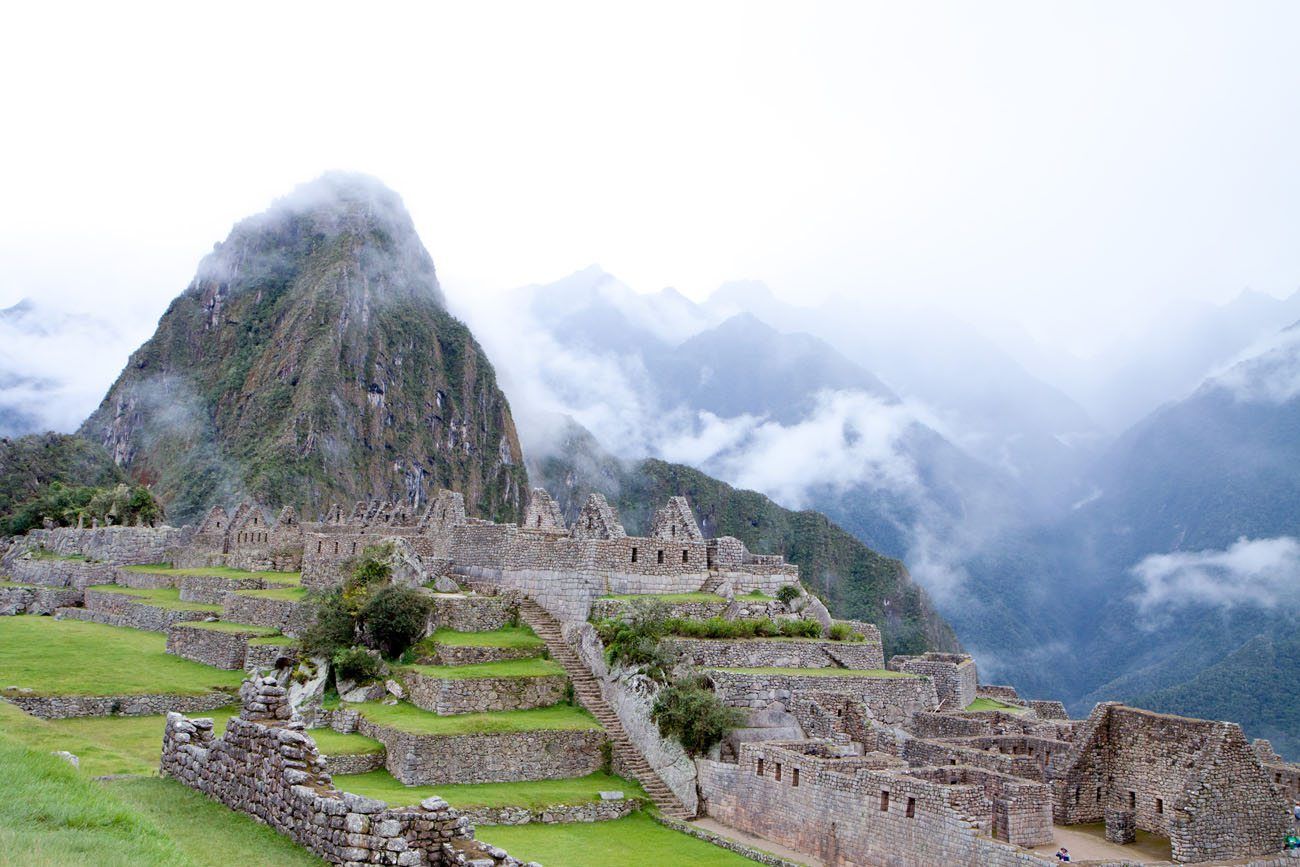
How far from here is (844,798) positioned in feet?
52.5

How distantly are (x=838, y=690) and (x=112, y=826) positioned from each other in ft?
55.5

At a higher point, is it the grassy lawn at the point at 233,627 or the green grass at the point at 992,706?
the grassy lawn at the point at 233,627

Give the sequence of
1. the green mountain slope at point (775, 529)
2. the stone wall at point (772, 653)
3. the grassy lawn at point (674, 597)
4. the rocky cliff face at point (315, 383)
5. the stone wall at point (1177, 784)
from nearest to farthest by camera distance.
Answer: the stone wall at point (1177, 784) < the stone wall at point (772, 653) < the grassy lawn at point (674, 597) < the green mountain slope at point (775, 529) < the rocky cliff face at point (315, 383)

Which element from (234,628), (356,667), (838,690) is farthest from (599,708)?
(234,628)

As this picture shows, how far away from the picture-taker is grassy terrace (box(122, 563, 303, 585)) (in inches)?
1310

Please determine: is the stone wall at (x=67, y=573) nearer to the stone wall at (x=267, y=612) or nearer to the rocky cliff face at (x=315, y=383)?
the stone wall at (x=267, y=612)

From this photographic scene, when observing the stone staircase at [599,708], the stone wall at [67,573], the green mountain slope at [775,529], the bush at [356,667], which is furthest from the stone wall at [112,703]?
the green mountain slope at [775,529]

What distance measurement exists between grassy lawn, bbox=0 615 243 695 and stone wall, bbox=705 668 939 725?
12722mm

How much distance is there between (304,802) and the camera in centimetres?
731

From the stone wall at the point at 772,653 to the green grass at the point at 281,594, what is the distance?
1177cm

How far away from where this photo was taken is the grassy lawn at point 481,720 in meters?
18.4

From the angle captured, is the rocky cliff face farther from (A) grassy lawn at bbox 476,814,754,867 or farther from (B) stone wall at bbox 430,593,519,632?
(A) grassy lawn at bbox 476,814,754,867

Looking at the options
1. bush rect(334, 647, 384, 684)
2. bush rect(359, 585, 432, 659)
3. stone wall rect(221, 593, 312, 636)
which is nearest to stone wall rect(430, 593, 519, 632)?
bush rect(359, 585, 432, 659)

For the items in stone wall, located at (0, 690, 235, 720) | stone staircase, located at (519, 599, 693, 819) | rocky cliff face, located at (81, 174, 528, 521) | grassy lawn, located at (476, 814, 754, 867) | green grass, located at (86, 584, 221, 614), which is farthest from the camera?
rocky cliff face, located at (81, 174, 528, 521)
